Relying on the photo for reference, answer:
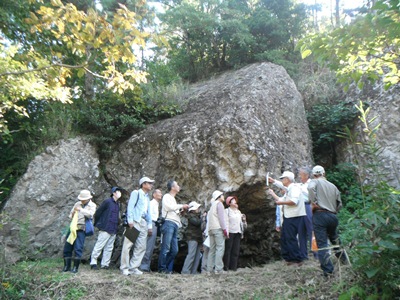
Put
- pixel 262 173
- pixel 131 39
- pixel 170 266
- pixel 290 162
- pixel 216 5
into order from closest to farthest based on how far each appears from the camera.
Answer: pixel 131 39 < pixel 170 266 < pixel 262 173 < pixel 290 162 < pixel 216 5

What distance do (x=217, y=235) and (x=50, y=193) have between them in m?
4.83

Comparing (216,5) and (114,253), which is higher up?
(216,5)

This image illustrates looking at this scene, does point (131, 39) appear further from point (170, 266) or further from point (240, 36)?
point (240, 36)

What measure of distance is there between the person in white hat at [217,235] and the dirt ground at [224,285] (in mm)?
515

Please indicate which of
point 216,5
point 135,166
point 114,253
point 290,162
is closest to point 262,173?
point 290,162

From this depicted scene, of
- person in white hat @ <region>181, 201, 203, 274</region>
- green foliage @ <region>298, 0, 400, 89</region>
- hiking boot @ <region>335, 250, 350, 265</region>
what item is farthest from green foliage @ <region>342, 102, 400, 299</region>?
person in white hat @ <region>181, 201, 203, 274</region>

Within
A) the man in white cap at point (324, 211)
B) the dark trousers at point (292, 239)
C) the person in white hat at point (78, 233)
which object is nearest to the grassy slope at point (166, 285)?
the dark trousers at point (292, 239)

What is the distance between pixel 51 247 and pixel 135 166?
10.1 ft

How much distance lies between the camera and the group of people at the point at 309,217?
5082mm

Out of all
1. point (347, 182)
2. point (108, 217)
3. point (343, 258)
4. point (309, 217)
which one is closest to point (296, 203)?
point (309, 217)

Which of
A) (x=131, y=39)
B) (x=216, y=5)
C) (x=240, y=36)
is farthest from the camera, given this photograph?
(x=216, y=5)

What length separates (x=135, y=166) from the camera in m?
9.98

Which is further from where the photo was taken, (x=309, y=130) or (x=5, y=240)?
(x=309, y=130)

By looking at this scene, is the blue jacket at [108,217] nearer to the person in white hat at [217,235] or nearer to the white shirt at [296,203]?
the person in white hat at [217,235]
